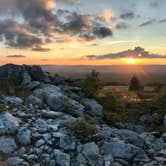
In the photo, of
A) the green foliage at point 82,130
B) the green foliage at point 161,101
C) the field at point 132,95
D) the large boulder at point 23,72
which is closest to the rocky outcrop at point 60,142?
the green foliage at point 82,130

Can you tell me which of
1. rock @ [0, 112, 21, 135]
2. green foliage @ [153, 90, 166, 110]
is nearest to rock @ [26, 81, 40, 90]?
rock @ [0, 112, 21, 135]

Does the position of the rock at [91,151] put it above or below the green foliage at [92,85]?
below

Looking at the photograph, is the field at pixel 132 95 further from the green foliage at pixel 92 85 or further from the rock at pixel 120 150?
the rock at pixel 120 150

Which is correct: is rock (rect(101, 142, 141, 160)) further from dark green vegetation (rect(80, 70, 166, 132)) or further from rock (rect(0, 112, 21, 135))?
dark green vegetation (rect(80, 70, 166, 132))

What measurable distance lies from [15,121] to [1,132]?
1.07m

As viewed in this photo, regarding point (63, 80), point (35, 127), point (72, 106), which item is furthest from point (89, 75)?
point (35, 127)

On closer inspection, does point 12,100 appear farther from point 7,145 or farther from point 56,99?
point 7,145

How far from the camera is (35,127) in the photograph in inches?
610

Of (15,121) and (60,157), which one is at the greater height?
(15,121)

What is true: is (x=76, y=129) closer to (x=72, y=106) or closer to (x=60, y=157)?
(x=60, y=157)

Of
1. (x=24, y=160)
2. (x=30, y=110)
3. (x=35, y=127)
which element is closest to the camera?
(x=24, y=160)

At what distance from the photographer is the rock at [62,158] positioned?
42.7 feet

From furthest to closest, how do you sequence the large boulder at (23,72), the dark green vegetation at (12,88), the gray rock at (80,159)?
the large boulder at (23,72), the dark green vegetation at (12,88), the gray rock at (80,159)

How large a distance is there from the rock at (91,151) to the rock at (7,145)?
9.66 feet
